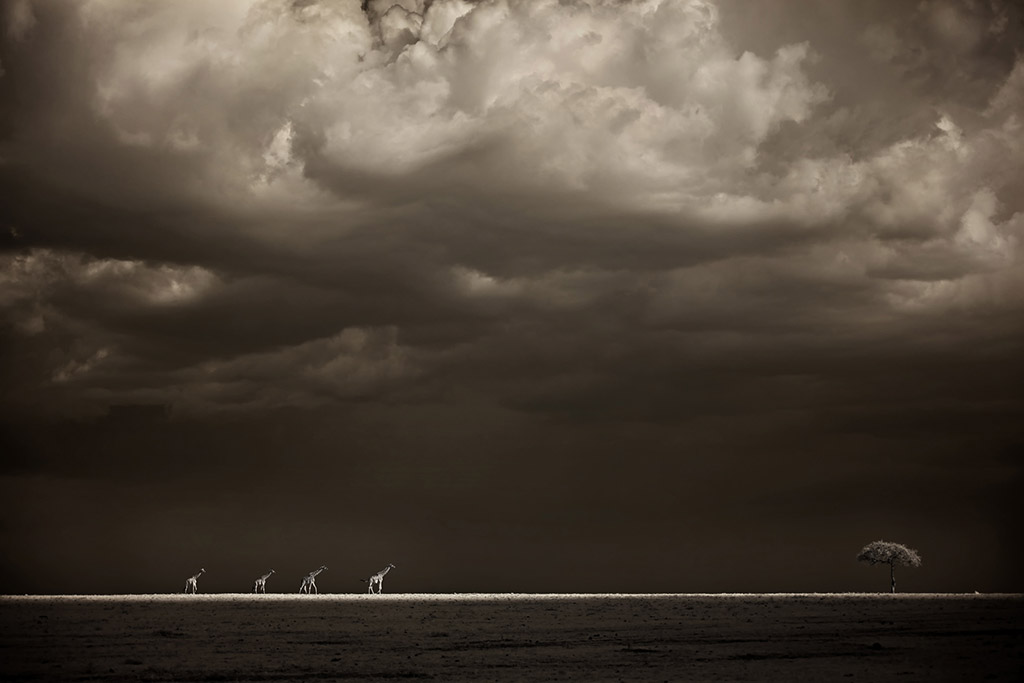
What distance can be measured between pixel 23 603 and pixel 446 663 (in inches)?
2088

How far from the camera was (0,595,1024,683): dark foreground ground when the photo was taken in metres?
41.2

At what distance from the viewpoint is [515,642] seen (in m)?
52.5

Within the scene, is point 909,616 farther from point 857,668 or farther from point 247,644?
point 247,644

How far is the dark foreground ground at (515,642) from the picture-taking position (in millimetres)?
41156

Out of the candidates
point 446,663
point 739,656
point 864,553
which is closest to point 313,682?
point 446,663

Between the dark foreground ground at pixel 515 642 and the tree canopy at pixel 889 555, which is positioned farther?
the tree canopy at pixel 889 555

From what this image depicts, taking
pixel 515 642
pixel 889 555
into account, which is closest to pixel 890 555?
pixel 889 555

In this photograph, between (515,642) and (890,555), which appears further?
(890,555)

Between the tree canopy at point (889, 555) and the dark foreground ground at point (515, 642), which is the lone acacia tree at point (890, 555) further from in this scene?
the dark foreground ground at point (515, 642)

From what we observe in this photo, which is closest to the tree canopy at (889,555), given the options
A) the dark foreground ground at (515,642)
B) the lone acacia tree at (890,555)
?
the lone acacia tree at (890,555)

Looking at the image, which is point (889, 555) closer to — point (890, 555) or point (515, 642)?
point (890, 555)

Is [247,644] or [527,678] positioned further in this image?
[247,644]

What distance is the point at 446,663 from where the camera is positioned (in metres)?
44.3

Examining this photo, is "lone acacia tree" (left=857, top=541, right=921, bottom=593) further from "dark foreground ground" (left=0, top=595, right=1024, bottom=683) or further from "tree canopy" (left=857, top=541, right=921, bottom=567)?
"dark foreground ground" (left=0, top=595, right=1024, bottom=683)
